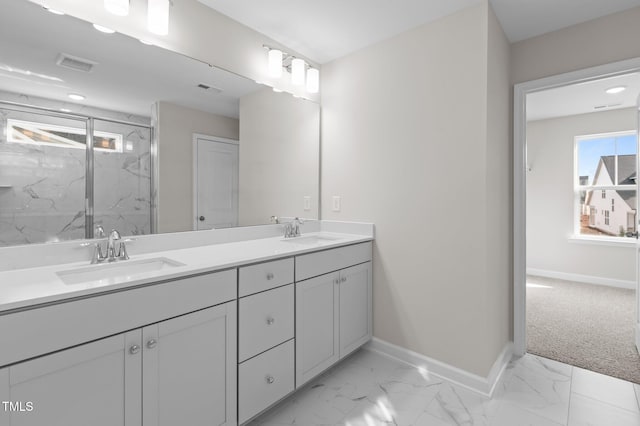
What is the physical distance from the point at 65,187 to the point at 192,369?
3.33ft

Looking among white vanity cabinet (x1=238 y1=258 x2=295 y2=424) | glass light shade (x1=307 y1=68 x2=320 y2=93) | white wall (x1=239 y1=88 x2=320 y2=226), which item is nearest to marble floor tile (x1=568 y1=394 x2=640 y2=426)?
white vanity cabinet (x1=238 y1=258 x2=295 y2=424)

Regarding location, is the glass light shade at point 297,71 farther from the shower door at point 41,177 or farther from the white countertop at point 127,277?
the shower door at point 41,177

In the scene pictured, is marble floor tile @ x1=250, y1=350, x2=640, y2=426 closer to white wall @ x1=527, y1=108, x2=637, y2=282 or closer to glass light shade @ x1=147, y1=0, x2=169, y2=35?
glass light shade @ x1=147, y1=0, x2=169, y2=35

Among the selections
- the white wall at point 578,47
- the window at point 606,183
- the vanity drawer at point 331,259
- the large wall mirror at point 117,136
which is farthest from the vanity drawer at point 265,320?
the window at point 606,183

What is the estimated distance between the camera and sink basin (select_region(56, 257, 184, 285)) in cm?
131

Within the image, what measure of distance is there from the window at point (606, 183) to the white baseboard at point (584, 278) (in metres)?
0.63

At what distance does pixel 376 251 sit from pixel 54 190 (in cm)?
193

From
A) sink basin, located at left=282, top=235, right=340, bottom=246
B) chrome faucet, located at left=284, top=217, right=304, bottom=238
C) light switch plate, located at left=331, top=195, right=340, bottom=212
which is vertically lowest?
sink basin, located at left=282, top=235, right=340, bottom=246

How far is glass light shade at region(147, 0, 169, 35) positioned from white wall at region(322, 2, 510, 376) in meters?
1.32

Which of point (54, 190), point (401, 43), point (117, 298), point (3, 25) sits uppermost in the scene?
point (401, 43)

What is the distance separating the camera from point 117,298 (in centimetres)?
109

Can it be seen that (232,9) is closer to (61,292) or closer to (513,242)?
(61,292)

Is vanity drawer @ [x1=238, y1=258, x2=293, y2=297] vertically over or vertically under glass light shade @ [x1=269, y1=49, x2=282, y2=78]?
under

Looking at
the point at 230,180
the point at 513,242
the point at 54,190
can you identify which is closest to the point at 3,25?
the point at 54,190
